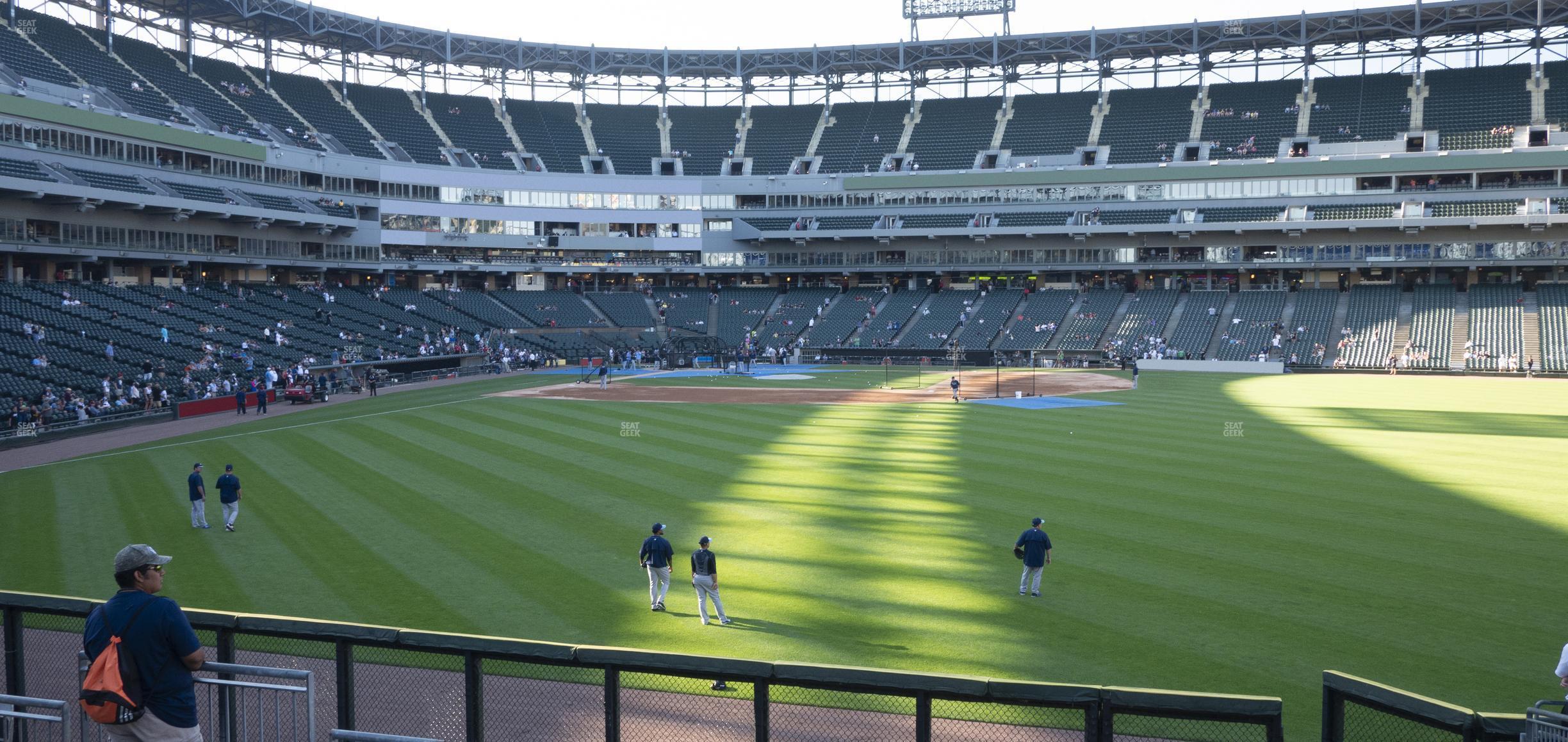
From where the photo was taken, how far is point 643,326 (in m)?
91.6

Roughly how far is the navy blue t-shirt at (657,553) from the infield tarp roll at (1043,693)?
10055 mm

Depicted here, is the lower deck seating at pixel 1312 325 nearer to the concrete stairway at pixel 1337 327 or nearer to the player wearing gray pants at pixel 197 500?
the concrete stairway at pixel 1337 327

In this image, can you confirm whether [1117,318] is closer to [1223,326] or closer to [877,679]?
[1223,326]

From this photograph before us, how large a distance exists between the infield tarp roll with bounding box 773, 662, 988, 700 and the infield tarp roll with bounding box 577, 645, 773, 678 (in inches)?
6.4

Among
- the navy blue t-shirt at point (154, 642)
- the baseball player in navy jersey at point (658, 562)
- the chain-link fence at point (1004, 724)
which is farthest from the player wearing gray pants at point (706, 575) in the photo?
the navy blue t-shirt at point (154, 642)

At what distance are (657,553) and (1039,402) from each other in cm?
3600

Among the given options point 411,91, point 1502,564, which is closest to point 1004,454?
point 1502,564

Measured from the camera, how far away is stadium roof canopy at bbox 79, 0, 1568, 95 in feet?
264

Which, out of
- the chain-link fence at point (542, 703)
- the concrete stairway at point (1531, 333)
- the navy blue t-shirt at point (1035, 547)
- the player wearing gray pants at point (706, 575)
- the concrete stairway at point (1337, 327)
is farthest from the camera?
the concrete stairway at point (1337, 327)

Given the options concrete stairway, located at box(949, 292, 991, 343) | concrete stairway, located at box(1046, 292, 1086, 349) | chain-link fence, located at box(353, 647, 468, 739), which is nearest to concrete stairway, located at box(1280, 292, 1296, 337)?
concrete stairway, located at box(1046, 292, 1086, 349)

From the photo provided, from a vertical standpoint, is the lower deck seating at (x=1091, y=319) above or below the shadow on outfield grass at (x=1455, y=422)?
above

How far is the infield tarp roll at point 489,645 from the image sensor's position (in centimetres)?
753

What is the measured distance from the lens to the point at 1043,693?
697cm

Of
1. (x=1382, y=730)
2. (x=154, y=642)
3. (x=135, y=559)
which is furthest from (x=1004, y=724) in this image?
(x=135, y=559)
